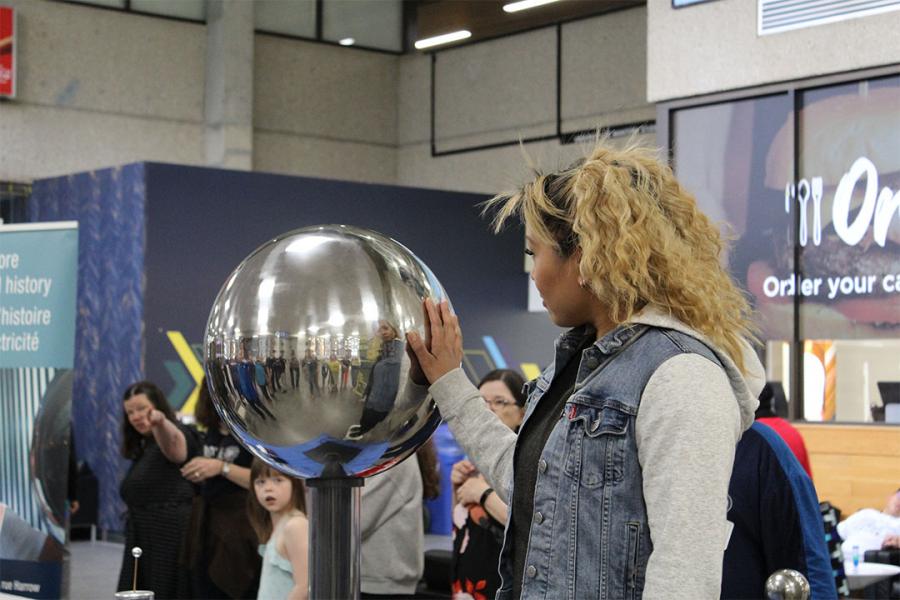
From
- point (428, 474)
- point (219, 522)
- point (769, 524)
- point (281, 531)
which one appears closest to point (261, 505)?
point (281, 531)

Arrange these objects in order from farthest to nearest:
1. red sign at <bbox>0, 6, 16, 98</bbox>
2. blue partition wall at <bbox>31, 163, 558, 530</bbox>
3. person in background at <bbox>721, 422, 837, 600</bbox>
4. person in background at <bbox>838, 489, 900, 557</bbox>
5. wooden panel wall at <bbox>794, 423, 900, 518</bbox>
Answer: red sign at <bbox>0, 6, 16, 98</bbox> → blue partition wall at <bbox>31, 163, 558, 530</bbox> → wooden panel wall at <bbox>794, 423, 900, 518</bbox> → person in background at <bbox>838, 489, 900, 557</bbox> → person in background at <bbox>721, 422, 837, 600</bbox>

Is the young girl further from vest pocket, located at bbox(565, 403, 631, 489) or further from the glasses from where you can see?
vest pocket, located at bbox(565, 403, 631, 489)

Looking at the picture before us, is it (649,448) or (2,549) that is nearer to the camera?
(649,448)

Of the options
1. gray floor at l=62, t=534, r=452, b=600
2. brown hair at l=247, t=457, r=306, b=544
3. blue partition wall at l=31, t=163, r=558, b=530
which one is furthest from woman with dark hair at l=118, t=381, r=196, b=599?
blue partition wall at l=31, t=163, r=558, b=530

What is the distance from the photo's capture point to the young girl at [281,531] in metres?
3.06

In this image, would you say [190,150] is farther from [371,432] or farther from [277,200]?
[371,432]

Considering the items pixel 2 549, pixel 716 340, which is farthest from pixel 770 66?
pixel 716 340

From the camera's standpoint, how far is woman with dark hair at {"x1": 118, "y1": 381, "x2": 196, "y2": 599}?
4.84 m

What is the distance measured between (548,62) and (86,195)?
561 centimetres

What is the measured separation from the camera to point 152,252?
10.5 metres

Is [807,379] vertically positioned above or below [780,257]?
below

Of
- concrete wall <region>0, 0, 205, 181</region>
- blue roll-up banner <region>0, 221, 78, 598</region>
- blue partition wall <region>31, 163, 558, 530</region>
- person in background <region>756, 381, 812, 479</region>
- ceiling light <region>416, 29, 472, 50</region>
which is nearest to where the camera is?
person in background <region>756, 381, 812, 479</region>

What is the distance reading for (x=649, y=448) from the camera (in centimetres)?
140

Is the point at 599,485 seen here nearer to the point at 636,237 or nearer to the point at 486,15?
the point at 636,237
